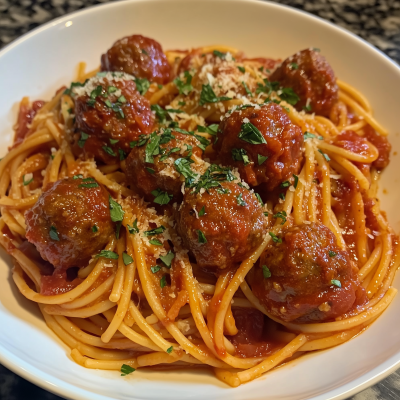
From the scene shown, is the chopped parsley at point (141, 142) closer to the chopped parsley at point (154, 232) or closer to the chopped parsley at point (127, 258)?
the chopped parsley at point (154, 232)

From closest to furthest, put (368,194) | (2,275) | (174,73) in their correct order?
(2,275)
(368,194)
(174,73)

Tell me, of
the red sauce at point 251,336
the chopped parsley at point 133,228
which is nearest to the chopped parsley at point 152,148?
the chopped parsley at point 133,228

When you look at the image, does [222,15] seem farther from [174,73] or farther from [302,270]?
[302,270]

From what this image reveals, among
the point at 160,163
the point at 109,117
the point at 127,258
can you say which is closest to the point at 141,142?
the point at 160,163

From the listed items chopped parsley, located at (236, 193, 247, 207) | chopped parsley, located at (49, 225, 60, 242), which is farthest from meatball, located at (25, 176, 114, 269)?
chopped parsley, located at (236, 193, 247, 207)

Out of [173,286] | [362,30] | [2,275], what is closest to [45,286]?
[2,275]
